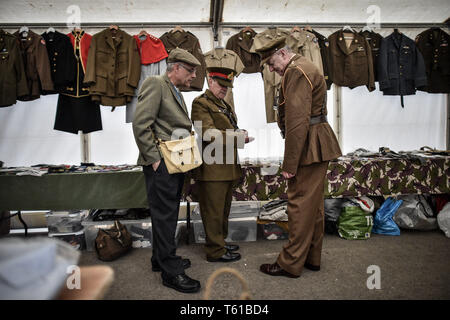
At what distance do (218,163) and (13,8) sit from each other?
2948 mm

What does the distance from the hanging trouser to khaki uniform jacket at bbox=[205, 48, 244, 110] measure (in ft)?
5.57

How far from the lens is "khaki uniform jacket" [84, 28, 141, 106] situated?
2916 millimetres

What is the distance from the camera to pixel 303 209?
1.88m

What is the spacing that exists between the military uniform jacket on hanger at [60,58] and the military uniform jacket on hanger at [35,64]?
0.05 m

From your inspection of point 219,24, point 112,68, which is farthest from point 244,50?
point 112,68

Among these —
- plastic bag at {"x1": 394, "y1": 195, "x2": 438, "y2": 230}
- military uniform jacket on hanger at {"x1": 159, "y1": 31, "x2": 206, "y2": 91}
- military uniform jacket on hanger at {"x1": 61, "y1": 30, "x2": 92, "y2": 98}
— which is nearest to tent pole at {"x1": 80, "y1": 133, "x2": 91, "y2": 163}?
military uniform jacket on hanger at {"x1": 61, "y1": 30, "x2": 92, "y2": 98}

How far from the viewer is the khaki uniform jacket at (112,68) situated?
2.92m

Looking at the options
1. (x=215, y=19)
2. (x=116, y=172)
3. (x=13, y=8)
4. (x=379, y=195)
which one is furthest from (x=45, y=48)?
(x=379, y=195)

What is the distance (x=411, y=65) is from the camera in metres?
3.36

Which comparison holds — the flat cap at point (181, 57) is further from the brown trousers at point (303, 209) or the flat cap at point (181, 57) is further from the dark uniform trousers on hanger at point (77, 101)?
the dark uniform trousers on hanger at point (77, 101)

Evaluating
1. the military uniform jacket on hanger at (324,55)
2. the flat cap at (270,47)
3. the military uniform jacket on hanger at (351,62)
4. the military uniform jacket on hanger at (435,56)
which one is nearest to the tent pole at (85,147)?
the flat cap at (270,47)

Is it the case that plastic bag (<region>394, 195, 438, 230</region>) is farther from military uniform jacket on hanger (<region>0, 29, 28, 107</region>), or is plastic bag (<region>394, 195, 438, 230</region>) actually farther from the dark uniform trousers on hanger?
military uniform jacket on hanger (<region>0, 29, 28, 107</region>)

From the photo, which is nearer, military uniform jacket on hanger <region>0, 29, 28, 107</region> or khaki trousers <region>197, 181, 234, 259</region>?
khaki trousers <region>197, 181, 234, 259</region>
